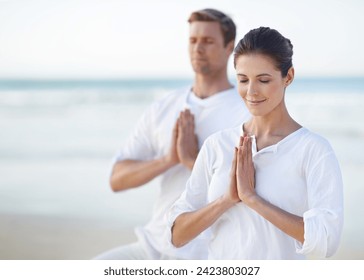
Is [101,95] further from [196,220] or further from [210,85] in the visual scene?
[196,220]

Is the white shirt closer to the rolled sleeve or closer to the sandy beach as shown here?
the rolled sleeve

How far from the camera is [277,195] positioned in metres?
2.33

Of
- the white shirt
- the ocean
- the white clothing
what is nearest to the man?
the white shirt

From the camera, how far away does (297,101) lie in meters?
10.6

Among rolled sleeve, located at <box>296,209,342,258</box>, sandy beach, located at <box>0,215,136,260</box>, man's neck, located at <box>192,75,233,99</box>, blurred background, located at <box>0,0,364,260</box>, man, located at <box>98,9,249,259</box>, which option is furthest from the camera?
blurred background, located at <box>0,0,364,260</box>

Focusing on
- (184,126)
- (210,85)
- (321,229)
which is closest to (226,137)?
(321,229)

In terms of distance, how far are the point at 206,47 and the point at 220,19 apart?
0.46ft

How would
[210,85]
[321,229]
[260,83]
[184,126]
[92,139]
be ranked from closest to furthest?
1. [321,229]
2. [260,83]
3. [184,126]
4. [210,85]
5. [92,139]

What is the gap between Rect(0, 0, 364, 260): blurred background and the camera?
5.68 meters

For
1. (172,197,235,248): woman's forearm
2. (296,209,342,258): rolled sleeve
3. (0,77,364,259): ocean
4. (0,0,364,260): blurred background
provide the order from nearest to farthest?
(296,209,342,258): rolled sleeve
(172,197,235,248): woman's forearm
(0,0,364,260): blurred background
(0,77,364,259): ocean

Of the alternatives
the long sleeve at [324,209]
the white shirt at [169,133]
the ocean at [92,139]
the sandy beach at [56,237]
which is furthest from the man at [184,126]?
the ocean at [92,139]

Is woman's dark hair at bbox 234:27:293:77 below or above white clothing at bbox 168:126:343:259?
above
